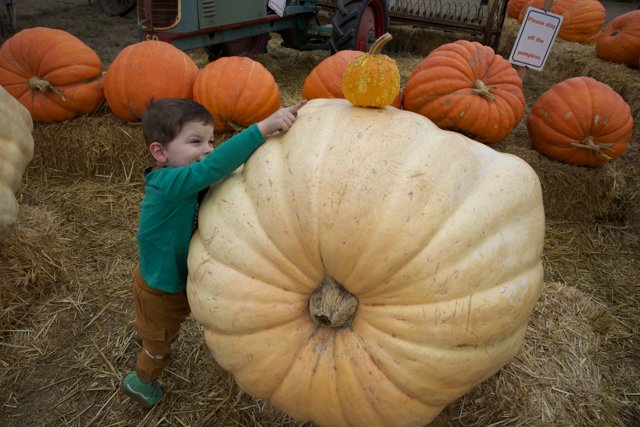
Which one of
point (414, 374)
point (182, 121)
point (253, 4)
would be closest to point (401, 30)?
point (253, 4)

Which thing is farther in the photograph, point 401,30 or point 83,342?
point 401,30

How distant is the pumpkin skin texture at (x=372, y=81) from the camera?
1.44 metres

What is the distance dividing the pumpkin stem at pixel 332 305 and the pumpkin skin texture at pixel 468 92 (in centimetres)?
267

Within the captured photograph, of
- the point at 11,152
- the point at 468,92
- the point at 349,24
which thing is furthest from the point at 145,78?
the point at 349,24

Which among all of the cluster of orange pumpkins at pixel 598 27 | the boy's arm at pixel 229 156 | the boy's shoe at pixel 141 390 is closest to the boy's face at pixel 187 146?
the boy's arm at pixel 229 156

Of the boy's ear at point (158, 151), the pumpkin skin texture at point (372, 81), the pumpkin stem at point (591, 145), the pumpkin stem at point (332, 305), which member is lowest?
the pumpkin stem at point (591, 145)

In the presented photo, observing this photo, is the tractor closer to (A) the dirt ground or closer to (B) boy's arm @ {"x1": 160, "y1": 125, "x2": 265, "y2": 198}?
(A) the dirt ground

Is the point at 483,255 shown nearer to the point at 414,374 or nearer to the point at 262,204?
the point at 414,374

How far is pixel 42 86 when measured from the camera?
353 cm

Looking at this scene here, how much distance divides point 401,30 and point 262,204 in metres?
7.75

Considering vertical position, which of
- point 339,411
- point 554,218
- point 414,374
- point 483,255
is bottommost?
point 554,218

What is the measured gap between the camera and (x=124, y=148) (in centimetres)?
384

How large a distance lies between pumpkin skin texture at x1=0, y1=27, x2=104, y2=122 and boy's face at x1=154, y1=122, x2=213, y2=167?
2571 mm

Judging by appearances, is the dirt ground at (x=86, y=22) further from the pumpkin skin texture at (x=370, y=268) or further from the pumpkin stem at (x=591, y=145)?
the pumpkin skin texture at (x=370, y=268)
